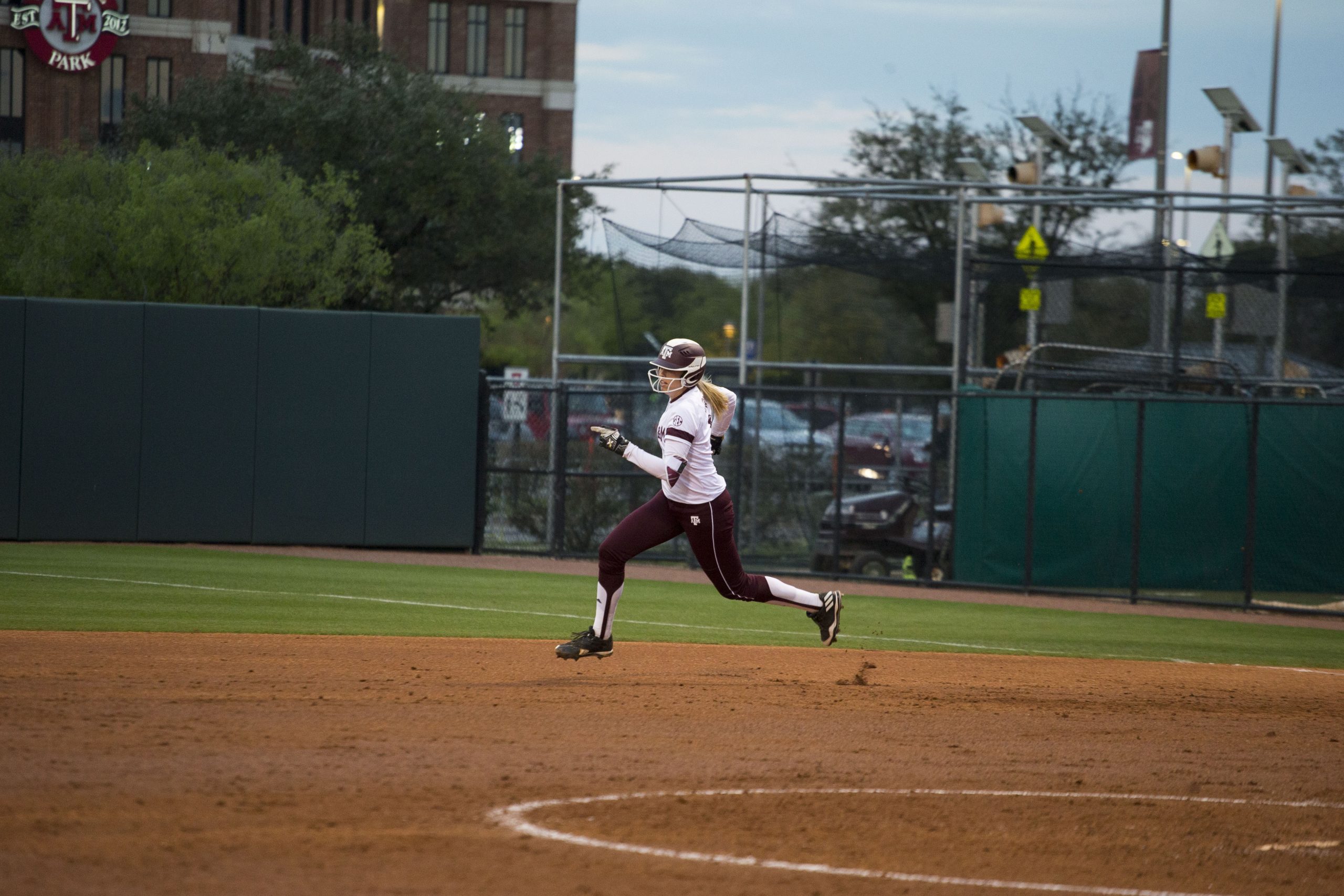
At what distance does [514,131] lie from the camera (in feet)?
177

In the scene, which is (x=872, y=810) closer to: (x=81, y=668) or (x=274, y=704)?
(x=274, y=704)

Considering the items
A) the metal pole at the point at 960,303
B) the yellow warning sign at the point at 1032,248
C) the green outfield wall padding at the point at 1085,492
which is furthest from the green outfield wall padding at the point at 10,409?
the yellow warning sign at the point at 1032,248

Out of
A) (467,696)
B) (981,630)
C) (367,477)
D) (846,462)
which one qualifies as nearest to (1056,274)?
(846,462)

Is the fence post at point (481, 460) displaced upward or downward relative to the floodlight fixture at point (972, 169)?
downward

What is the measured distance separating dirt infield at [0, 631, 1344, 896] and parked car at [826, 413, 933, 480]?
283 inches

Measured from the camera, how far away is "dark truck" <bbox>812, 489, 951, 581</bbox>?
17453mm

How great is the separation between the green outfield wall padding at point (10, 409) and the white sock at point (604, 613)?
1267cm

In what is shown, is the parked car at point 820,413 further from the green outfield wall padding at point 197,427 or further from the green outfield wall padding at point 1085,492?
the green outfield wall padding at point 197,427

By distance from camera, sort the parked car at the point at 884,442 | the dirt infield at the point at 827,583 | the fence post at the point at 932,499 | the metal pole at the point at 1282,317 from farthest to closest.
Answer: the metal pole at the point at 1282,317 → the parked car at the point at 884,442 → the fence post at the point at 932,499 → the dirt infield at the point at 827,583

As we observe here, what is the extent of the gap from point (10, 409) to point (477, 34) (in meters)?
48.6

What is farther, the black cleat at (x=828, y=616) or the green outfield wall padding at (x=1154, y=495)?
the green outfield wall padding at (x=1154, y=495)

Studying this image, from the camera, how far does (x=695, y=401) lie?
9031mm

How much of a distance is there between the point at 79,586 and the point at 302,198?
1614 centimetres

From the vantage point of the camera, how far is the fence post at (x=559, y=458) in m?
18.9
